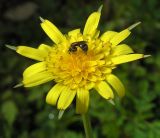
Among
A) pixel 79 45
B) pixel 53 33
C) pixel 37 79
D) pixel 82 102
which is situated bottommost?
pixel 82 102

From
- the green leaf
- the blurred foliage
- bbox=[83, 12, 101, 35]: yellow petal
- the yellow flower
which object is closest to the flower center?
the yellow flower

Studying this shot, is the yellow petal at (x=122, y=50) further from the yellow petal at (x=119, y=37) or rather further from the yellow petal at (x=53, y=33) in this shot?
the yellow petal at (x=53, y=33)

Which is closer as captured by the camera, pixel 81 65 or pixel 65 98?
pixel 65 98

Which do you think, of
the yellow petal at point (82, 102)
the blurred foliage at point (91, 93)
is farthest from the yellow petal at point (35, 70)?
the blurred foliage at point (91, 93)

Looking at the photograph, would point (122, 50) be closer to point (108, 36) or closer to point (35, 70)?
point (108, 36)

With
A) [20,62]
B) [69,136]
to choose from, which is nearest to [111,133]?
[69,136]

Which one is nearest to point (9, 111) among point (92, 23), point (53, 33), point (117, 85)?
point (53, 33)

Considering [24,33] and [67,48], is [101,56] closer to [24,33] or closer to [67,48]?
[67,48]
